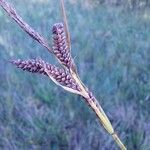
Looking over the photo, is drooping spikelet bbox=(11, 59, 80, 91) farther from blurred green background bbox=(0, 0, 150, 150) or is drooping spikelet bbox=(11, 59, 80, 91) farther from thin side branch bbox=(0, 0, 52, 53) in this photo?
blurred green background bbox=(0, 0, 150, 150)

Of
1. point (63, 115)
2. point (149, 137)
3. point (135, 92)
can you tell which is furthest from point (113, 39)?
point (149, 137)

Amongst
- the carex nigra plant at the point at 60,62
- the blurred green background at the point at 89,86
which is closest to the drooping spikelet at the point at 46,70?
the carex nigra plant at the point at 60,62

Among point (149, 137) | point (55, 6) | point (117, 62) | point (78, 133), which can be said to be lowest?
point (149, 137)

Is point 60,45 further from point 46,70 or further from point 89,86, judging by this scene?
point 89,86

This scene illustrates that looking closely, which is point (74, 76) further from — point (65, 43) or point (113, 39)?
point (113, 39)

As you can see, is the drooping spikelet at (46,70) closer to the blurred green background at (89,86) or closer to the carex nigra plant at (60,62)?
the carex nigra plant at (60,62)

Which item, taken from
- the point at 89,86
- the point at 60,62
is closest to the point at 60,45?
the point at 60,62

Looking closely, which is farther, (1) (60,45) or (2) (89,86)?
(2) (89,86)

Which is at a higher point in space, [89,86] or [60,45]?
[60,45]
